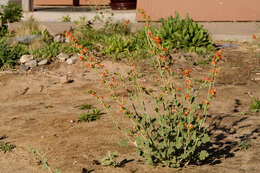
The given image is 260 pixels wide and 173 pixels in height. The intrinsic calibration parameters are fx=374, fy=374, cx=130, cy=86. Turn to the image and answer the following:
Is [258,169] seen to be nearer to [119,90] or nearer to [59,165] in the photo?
[59,165]

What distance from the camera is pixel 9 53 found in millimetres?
8242

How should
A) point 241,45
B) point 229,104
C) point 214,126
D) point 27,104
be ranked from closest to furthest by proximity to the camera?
1. point 214,126
2. point 229,104
3. point 27,104
4. point 241,45

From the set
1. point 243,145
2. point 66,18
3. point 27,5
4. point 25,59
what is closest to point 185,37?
point 25,59

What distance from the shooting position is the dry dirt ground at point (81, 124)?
3.65m

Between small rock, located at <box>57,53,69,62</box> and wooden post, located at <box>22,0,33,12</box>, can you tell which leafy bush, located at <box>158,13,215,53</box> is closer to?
small rock, located at <box>57,53,69,62</box>

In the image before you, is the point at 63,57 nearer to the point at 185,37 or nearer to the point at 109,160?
the point at 185,37

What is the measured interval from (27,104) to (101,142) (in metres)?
2.32

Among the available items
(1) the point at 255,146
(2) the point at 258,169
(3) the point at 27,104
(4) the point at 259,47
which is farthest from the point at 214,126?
(4) the point at 259,47

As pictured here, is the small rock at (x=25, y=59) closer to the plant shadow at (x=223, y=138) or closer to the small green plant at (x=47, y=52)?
the small green plant at (x=47, y=52)

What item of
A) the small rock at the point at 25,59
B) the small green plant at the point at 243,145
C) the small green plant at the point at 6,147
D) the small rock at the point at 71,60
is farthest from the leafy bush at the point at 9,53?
the small green plant at the point at 243,145

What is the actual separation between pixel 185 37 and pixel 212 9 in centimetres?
406

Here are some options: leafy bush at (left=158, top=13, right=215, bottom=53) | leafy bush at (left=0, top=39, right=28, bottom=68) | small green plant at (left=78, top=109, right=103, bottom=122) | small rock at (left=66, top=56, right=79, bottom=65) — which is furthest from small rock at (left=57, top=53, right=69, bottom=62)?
small green plant at (left=78, top=109, right=103, bottom=122)

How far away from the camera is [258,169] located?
11.1 feet

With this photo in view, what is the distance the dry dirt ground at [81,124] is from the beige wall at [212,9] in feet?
13.2
